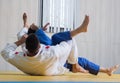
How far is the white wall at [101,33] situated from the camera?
4312 millimetres

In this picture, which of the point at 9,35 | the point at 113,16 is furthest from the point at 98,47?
the point at 9,35

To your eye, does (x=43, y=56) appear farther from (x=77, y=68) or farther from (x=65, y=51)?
(x=77, y=68)

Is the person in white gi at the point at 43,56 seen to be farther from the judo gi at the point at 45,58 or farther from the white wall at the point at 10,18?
the white wall at the point at 10,18

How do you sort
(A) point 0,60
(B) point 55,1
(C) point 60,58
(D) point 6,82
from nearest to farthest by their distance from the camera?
(D) point 6,82 < (C) point 60,58 < (A) point 0,60 < (B) point 55,1

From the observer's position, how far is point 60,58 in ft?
7.28

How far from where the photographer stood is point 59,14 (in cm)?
422

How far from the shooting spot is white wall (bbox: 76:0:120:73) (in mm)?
4312

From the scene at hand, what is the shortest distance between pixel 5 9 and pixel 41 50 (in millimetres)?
2072

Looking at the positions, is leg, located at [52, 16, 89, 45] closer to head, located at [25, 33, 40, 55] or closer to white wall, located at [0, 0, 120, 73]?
head, located at [25, 33, 40, 55]

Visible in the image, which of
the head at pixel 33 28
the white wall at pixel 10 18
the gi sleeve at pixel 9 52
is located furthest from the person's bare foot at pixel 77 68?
the white wall at pixel 10 18

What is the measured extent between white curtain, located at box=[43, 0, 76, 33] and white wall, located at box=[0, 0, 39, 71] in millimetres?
227

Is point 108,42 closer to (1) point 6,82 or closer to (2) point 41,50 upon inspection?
(2) point 41,50

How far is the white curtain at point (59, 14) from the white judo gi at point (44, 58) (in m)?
1.91

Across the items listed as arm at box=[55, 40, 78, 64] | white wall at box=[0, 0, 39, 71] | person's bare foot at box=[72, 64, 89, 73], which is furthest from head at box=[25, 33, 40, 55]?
white wall at box=[0, 0, 39, 71]
